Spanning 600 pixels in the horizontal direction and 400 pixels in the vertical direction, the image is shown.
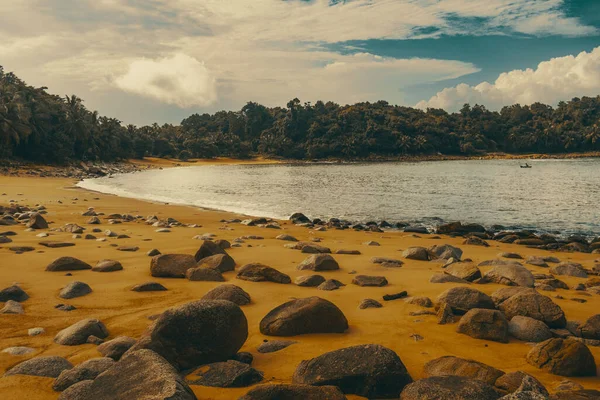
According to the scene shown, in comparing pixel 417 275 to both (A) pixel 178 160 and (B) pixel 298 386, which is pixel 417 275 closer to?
(B) pixel 298 386

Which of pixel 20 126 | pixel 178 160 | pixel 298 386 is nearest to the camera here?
pixel 298 386

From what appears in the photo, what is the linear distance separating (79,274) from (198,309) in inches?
182

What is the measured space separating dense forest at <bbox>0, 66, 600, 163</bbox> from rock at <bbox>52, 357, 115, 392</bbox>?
103417mm

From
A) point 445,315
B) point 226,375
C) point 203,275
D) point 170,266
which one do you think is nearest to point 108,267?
point 170,266

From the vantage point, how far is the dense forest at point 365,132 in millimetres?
132500

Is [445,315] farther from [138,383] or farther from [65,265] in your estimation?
[65,265]

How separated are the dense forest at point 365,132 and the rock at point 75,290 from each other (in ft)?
329

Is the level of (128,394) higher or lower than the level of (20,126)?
lower

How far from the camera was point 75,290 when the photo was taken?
681 centimetres

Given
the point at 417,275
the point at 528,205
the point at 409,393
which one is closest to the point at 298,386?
the point at 409,393

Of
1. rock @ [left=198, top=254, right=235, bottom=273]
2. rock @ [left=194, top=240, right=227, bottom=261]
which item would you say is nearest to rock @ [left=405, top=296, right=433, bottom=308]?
rock @ [left=198, top=254, right=235, bottom=273]

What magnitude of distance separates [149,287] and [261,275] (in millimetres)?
1872

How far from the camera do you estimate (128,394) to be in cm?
331

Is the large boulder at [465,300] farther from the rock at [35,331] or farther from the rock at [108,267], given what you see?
the rock at [108,267]
